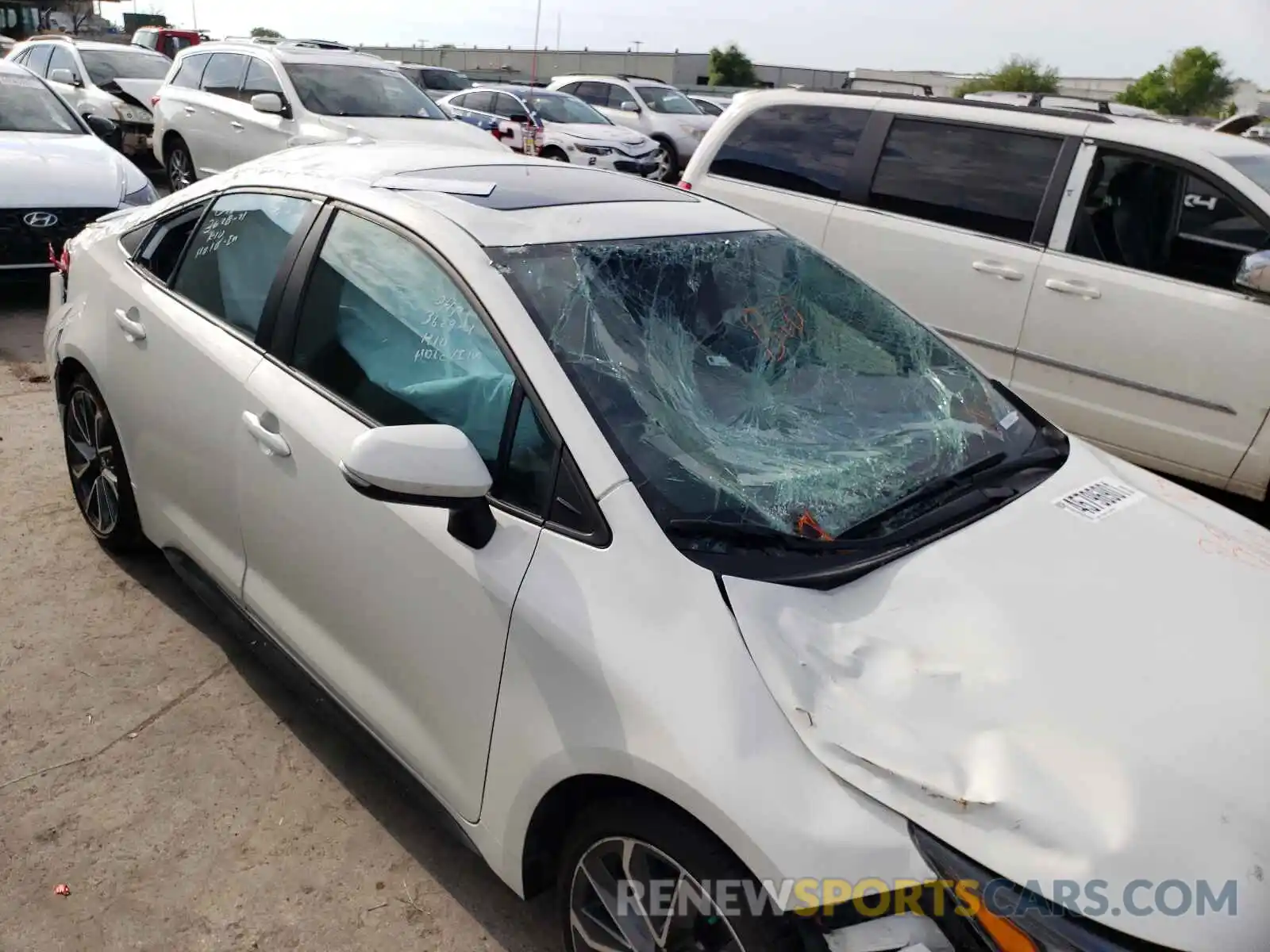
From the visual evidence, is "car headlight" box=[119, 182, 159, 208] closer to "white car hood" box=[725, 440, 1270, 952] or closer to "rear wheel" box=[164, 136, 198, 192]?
"rear wheel" box=[164, 136, 198, 192]

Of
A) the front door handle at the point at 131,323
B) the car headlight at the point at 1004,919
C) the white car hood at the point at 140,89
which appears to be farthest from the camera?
the white car hood at the point at 140,89

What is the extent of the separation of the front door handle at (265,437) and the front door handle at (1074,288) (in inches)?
145

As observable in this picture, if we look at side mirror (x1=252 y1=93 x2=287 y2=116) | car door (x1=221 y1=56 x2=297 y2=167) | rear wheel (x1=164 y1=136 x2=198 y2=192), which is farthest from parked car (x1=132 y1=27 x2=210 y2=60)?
side mirror (x1=252 y1=93 x2=287 y2=116)

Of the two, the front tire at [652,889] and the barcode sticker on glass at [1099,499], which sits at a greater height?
the barcode sticker on glass at [1099,499]

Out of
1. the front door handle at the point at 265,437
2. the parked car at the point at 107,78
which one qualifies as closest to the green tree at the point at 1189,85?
the parked car at the point at 107,78

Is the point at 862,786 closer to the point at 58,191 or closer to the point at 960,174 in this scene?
the point at 960,174

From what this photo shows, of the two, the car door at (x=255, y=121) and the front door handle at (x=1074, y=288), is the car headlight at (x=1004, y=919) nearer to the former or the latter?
the front door handle at (x=1074, y=288)

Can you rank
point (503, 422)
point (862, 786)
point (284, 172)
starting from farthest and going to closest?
point (284, 172)
point (503, 422)
point (862, 786)

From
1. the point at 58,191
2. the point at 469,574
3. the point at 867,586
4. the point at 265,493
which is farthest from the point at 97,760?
the point at 58,191

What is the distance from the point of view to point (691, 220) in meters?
2.72

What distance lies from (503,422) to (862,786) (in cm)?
105

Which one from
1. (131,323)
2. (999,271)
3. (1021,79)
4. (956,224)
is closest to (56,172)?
(131,323)

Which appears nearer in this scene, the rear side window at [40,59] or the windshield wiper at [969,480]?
the windshield wiper at [969,480]

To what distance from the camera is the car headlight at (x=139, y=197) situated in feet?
22.5
